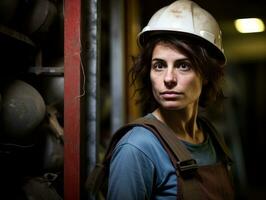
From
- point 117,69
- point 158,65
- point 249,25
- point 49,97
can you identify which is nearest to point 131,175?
point 158,65

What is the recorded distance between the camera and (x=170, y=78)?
162 centimetres

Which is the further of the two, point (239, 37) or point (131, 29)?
point (239, 37)

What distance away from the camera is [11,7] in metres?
1.74

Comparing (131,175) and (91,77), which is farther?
(91,77)

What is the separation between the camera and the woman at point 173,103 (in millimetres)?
1468

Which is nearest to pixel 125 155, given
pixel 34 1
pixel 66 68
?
pixel 66 68

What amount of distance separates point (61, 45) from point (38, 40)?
0.22 m

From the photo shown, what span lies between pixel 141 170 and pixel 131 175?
5cm

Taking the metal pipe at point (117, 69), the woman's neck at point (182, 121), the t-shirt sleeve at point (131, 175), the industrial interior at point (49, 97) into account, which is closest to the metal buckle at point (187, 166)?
the t-shirt sleeve at point (131, 175)

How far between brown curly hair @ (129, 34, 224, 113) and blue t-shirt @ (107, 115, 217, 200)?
1.31 ft

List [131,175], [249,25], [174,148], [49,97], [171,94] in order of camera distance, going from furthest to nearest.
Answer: [249,25] → [49,97] → [171,94] → [174,148] → [131,175]

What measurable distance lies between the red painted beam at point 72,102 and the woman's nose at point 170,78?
1.48ft

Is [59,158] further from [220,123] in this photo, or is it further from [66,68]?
[220,123]

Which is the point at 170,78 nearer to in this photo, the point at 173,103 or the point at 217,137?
the point at 173,103
